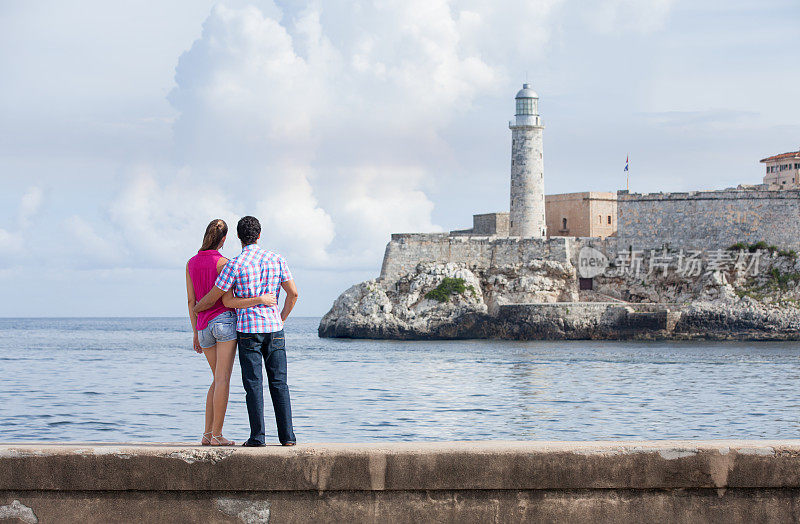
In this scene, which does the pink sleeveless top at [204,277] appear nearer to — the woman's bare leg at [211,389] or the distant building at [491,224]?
the woman's bare leg at [211,389]

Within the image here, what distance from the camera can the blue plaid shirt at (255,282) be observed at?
6.00 metres

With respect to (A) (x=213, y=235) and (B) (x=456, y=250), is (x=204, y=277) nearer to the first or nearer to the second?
(A) (x=213, y=235)

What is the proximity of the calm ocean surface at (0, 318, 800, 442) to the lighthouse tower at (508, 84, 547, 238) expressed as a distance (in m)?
14.7

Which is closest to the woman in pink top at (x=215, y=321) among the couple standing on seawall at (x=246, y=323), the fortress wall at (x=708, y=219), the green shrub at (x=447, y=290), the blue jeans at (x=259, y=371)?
the couple standing on seawall at (x=246, y=323)

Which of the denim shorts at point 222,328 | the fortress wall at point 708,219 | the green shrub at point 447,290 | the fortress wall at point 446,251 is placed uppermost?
the fortress wall at point 708,219

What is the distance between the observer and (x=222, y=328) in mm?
6062

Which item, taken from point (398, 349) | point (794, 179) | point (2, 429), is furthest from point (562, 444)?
point (794, 179)

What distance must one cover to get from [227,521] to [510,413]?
1346 centimetres

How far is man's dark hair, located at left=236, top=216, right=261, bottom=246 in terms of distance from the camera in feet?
20.3

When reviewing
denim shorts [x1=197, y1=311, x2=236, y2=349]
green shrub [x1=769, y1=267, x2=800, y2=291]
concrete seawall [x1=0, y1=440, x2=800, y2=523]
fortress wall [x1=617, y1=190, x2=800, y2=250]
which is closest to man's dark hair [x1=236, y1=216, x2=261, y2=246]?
denim shorts [x1=197, y1=311, x2=236, y2=349]

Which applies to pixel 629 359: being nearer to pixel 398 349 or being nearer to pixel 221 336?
pixel 398 349

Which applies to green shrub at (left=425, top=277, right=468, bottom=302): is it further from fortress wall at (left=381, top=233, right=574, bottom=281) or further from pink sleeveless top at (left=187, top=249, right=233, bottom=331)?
pink sleeveless top at (left=187, top=249, right=233, bottom=331)

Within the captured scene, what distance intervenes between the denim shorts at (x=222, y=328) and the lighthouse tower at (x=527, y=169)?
1833 inches

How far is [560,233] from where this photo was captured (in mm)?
56750
